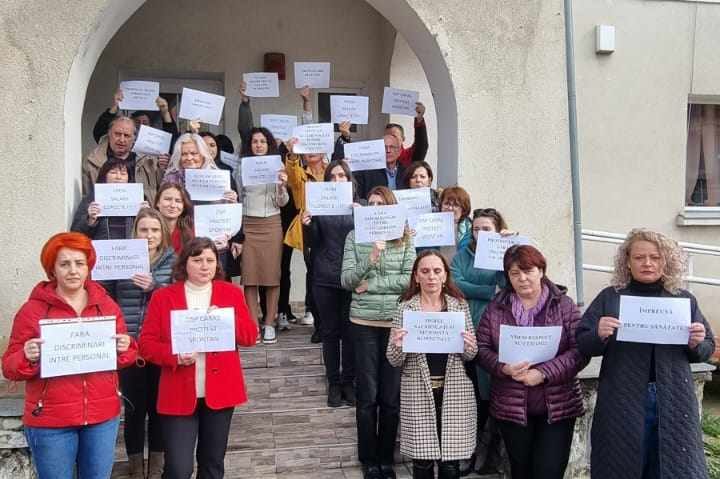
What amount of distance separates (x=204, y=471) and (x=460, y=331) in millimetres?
1525

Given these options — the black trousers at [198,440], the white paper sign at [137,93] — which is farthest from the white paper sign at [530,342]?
the white paper sign at [137,93]

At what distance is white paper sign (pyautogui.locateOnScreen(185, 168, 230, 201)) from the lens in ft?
15.7

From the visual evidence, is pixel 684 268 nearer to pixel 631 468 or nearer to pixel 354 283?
pixel 631 468

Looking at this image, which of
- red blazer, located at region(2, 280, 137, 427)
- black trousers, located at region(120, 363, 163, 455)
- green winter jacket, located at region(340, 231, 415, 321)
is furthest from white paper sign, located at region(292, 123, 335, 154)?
red blazer, located at region(2, 280, 137, 427)

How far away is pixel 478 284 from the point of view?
14.2ft

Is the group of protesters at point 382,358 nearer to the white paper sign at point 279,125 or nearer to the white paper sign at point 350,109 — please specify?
the white paper sign at point 350,109

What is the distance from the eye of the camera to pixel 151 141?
516cm

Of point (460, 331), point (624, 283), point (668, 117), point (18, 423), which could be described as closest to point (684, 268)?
point (624, 283)

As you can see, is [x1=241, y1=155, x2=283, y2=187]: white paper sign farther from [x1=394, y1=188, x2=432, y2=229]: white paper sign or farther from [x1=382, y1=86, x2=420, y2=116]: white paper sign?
[x1=382, y1=86, x2=420, y2=116]: white paper sign

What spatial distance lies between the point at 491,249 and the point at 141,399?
2265 mm

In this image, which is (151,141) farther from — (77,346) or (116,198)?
(77,346)

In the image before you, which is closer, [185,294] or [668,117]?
[185,294]

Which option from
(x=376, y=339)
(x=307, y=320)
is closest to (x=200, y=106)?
(x=307, y=320)

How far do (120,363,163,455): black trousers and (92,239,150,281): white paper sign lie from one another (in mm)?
541
